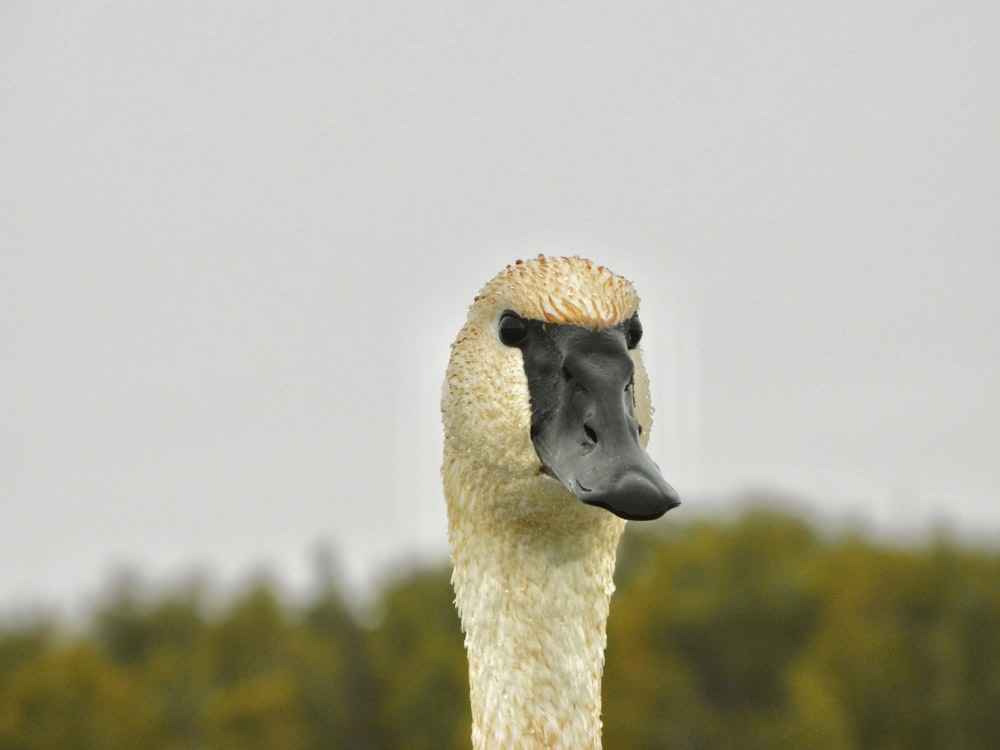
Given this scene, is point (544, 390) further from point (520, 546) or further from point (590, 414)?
point (520, 546)

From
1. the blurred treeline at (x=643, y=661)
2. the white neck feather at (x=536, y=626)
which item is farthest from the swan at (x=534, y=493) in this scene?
the blurred treeline at (x=643, y=661)

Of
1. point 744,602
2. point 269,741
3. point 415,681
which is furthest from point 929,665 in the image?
point 269,741

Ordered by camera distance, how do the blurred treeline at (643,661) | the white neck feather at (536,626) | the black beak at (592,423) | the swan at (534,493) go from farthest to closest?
1. the blurred treeline at (643,661)
2. the white neck feather at (536,626)
3. the swan at (534,493)
4. the black beak at (592,423)

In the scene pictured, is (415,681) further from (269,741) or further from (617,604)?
(617,604)

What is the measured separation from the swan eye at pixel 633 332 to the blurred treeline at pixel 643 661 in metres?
50.7

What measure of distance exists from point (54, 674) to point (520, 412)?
2452 inches

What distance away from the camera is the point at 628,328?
17.1 ft

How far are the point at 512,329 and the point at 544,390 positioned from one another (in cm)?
33

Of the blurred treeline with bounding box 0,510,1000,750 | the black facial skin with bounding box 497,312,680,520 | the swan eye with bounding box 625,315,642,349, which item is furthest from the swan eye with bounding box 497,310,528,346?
the blurred treeline with bounding box 0,510,1000,750

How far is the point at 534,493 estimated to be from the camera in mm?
5102

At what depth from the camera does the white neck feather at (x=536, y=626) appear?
17.5 ft

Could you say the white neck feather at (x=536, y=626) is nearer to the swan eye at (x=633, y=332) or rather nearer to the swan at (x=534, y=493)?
the swan at (x=534, y=493)

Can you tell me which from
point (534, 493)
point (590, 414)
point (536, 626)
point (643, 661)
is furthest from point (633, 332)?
point (643, 661)

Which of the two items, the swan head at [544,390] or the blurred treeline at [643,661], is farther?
the blurred treeline at [643,661]
